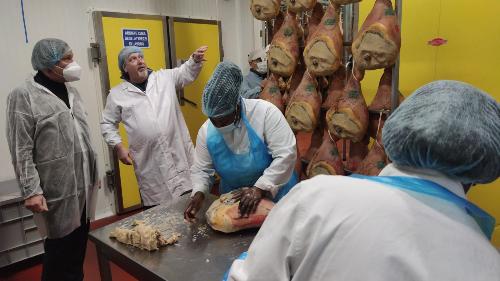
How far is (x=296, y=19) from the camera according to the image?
2.37 m

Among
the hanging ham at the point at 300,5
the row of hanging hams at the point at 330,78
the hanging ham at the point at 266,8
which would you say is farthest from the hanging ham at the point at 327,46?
the hanging ham at the point at 266,8

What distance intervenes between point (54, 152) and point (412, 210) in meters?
1.89

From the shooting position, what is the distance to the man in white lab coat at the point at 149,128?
257cm

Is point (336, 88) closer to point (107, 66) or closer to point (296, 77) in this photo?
point (296, 77)

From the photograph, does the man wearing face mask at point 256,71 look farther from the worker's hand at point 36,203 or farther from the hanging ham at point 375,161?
the worker's hand at point 36,203

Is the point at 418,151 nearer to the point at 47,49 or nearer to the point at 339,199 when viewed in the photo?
the point at 339,199

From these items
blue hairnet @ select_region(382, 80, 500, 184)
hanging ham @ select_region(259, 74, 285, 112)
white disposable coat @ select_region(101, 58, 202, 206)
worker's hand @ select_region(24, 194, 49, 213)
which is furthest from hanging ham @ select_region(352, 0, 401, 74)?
worker's hand @ select_region(24, 194, 49, 213)

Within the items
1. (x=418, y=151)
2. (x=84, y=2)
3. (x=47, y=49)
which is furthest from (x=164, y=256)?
(x=84, y=2)

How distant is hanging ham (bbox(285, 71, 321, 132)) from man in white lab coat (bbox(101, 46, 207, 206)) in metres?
0.82

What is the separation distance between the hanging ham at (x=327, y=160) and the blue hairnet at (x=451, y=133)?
4.84 ft

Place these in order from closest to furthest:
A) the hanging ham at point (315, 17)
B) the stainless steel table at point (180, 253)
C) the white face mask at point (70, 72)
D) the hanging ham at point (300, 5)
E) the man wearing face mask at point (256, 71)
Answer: the stainless steel table at point (180, 253)
the white face mask at point (70, 72)
the hanging ham at point (300, 5)
the hanging ham at point (315, 17)
the man wearing face mask at point (256, 71)

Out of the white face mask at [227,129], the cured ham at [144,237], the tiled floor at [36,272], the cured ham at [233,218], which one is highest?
the white face mask at [227,129]

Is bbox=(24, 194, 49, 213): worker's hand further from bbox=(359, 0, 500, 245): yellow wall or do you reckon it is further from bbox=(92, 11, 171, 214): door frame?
bbox=(359, 0, 500, 245): yellow wall

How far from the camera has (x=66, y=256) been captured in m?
2.13
